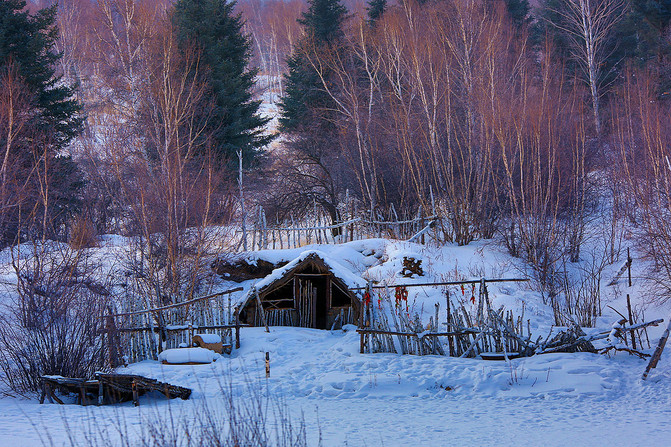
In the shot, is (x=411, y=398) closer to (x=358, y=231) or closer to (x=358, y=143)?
(x=358, y=231)

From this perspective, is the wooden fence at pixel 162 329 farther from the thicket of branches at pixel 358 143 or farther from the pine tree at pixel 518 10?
the pine tree at pixel 518 10

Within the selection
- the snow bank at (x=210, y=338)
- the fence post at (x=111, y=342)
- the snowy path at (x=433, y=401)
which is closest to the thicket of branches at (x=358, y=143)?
the fence post at (x=111, y=342)

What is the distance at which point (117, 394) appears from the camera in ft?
29.7

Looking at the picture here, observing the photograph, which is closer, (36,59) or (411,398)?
(411,398)

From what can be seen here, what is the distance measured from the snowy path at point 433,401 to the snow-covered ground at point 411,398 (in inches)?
0.7

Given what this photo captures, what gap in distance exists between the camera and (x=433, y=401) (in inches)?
345

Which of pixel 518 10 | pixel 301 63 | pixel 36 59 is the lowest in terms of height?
pixel 36 59

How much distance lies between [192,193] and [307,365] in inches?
273

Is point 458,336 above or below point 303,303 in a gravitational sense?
below

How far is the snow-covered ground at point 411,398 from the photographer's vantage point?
6.84 metres

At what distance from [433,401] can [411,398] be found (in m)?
0.37

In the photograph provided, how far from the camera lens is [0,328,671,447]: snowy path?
6.86m

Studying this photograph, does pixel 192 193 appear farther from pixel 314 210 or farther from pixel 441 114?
pixel 441 114

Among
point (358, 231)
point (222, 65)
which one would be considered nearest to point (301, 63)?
point (222, 65)
